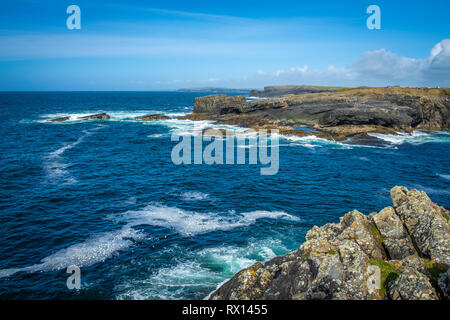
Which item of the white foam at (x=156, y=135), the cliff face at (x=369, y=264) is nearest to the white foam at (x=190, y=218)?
the cliff face at (x=369, y=264)

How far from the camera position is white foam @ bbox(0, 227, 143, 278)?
20484 mm

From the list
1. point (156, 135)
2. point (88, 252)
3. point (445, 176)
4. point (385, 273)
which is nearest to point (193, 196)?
point (88, 252)

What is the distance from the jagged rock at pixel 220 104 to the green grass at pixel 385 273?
90.5 metres

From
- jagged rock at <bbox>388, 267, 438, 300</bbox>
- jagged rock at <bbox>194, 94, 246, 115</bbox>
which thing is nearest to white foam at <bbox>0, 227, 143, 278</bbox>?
jagged rock at <bbox>388, 267, 438, 300</bbox>

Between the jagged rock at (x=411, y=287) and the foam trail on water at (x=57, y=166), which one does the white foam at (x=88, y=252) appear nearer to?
the foam trail on water at (x=57, y=166)

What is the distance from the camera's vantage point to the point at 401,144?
65375 millimetres

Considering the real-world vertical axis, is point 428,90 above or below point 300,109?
above

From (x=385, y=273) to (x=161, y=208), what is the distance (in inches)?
882

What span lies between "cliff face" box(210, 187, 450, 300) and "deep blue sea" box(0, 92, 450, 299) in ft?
16.2

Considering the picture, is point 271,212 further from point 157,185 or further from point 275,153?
point 275,153

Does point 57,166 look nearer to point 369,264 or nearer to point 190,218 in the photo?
point 190,218
